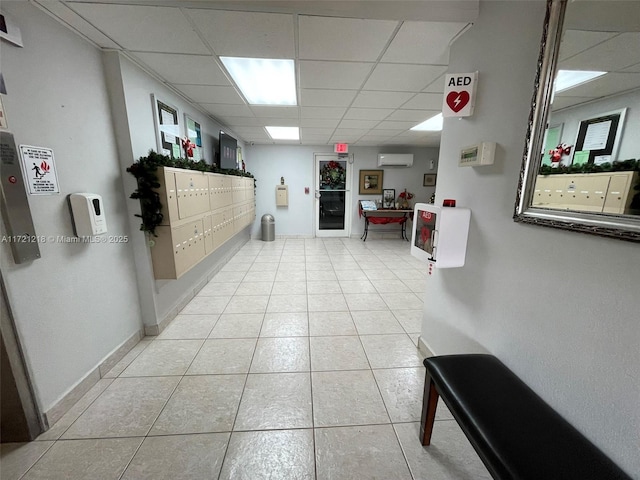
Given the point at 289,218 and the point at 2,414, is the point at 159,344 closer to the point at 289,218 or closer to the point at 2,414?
the point at 2,414

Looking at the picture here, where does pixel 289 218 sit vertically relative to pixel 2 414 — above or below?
above

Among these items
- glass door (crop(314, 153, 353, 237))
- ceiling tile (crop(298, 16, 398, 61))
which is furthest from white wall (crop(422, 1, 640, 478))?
glass door (crop(314, 153, 353, 237))

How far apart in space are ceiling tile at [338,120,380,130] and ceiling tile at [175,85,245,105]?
1683 millimetres

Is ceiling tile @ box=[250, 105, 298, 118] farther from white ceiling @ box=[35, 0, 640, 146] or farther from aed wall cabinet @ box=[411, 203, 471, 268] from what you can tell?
aed wall cabinet @ box=[411, 203, 471, 268]

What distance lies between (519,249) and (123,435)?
7.87ft

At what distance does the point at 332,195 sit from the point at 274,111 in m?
3.40

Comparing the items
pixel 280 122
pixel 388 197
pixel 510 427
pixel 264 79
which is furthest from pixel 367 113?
pixel 510 427

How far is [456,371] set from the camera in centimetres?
123

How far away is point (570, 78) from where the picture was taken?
1.01 m

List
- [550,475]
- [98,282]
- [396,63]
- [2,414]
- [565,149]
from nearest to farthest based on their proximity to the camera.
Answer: [550,475], [565,149], [2,414], [98,282], [396,63]

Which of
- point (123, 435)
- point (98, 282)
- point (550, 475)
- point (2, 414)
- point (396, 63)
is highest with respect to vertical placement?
point (396, 63)

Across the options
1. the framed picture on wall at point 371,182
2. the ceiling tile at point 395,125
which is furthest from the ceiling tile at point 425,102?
the framed picture on wall at point 371,182

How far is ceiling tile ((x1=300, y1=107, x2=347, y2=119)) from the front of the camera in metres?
3.29

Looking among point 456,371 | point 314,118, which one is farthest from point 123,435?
point 314,118
